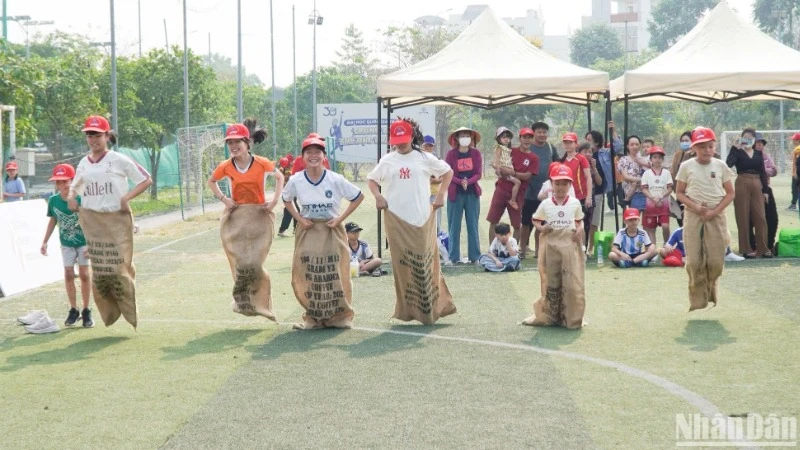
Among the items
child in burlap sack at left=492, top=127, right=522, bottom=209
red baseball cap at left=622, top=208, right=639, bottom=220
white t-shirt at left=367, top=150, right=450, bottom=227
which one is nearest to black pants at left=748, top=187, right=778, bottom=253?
red baseball cap at left=622, top=208, right=639, bottom=220

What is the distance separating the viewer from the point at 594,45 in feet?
369

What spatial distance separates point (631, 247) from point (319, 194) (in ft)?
21.2

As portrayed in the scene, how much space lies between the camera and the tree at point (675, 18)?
100m

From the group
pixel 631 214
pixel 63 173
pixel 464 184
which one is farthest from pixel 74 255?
pixel 631 214

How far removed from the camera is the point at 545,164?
16844 mm

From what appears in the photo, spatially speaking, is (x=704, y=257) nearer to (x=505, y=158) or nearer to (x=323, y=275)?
(x=323, y=275)

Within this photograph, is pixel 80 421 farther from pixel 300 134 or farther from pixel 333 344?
pixel 300 134

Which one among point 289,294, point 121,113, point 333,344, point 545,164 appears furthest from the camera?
point 121,113

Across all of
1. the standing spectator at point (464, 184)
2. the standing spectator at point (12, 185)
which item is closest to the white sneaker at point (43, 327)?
the standing spectator at point (464, 184)

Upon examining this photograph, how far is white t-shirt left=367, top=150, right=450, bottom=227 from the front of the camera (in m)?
10.6

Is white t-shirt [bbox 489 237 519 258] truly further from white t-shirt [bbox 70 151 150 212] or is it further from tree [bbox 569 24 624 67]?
tree [bbox 569 24 624 67]

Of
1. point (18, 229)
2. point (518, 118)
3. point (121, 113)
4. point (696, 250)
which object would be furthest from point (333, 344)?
point (518, 118)

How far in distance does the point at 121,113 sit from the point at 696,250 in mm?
30982

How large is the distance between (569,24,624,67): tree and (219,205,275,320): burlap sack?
10323 centimetres
